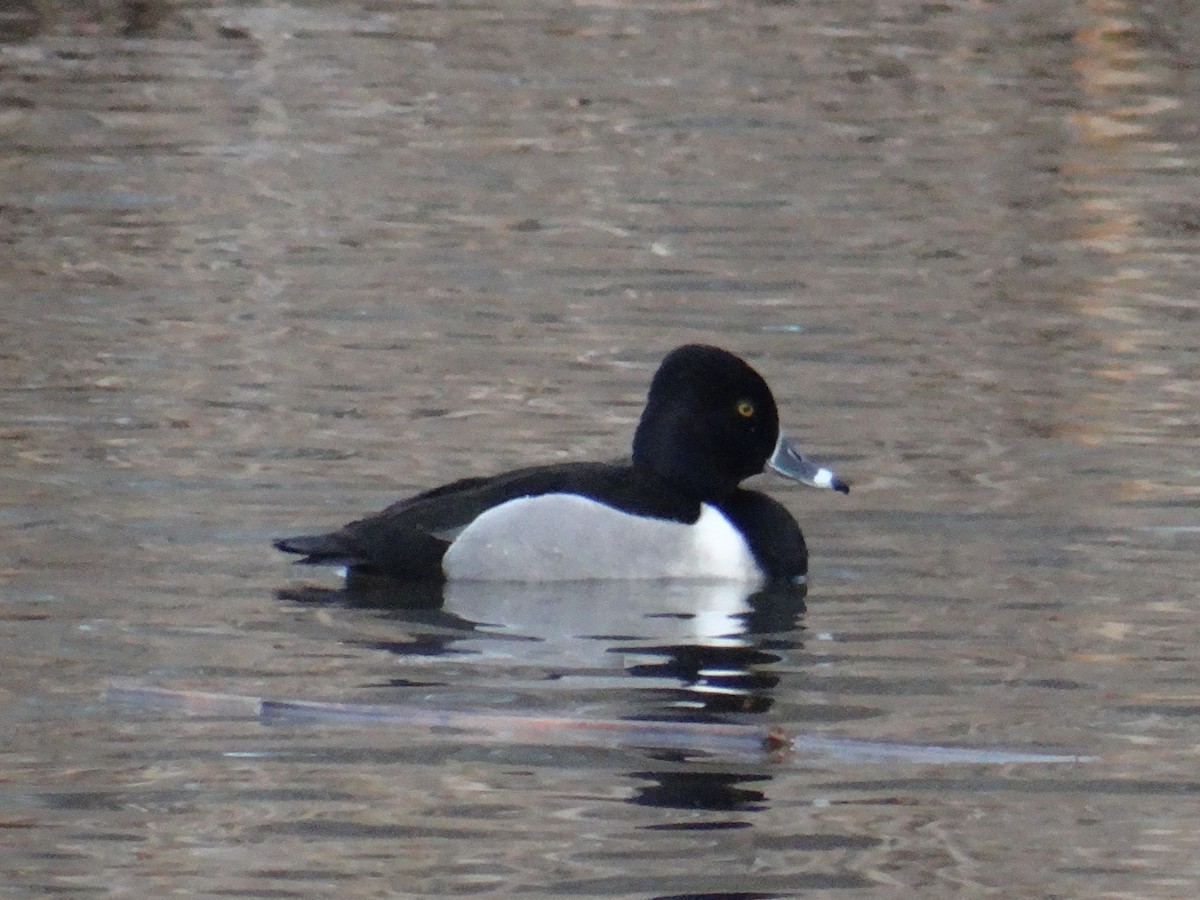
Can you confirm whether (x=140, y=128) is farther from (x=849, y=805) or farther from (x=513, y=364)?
(x=849, y=805)

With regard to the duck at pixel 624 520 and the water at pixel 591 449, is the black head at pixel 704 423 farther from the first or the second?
the water at pixel 591 449

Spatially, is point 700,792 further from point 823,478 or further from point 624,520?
point 823,478

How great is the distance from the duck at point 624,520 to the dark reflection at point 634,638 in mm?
72

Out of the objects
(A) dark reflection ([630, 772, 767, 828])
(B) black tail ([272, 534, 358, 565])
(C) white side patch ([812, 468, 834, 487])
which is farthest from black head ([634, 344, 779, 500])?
(A) dark reflection ([630, 772, 767, 828])

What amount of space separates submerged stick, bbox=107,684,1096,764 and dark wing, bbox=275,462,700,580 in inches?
58.7

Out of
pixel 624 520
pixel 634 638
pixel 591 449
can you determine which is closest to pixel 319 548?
pixel 624 520

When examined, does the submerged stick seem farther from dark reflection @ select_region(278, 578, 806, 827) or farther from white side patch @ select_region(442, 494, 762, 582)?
white side patch @ select_region(442, 494, 762, 582)

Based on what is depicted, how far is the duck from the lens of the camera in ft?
29.7

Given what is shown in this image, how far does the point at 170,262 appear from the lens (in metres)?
14.7

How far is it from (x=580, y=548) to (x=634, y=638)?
30.0 inches

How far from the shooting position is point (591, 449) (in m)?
10.8

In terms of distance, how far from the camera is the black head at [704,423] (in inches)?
375

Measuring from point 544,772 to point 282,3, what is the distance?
20.0 metres

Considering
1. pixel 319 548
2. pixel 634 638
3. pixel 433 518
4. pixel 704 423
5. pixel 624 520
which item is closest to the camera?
pixel 634 638
